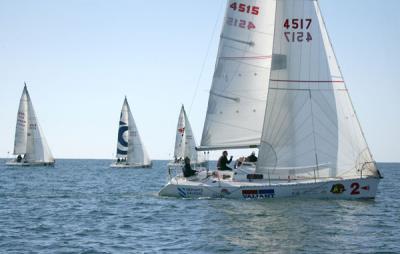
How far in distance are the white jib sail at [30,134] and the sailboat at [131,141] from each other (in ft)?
37.6

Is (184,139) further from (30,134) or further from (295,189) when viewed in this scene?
(295,189)

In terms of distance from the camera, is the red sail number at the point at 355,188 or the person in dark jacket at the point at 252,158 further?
the person in dark jacket at the point at 252,158

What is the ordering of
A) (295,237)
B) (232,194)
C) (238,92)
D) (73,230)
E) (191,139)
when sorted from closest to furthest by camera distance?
(295,237) < (73,230) < (232,194) < (238,92) < (191,139)

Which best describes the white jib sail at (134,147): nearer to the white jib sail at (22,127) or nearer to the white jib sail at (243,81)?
the white jib sail at (22,127)

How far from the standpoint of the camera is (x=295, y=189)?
86.7 feet

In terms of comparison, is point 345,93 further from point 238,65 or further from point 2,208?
point 2,208

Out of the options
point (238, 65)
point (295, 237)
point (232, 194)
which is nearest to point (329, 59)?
point (238, 65)

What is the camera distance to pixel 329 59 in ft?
90.8

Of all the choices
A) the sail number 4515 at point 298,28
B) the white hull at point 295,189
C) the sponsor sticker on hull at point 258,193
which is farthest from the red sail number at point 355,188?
the sail number 4515 at point 298,28

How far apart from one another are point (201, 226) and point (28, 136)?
64.3m

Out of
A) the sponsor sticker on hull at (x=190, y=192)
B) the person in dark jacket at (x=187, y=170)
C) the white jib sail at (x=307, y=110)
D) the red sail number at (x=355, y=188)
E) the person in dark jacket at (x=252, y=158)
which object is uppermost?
the white jib sail at (x=307, y=110)

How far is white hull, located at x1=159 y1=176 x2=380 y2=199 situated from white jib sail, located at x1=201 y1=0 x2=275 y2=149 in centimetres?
245

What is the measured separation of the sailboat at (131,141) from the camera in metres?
84.3

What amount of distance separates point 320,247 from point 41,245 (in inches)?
332
